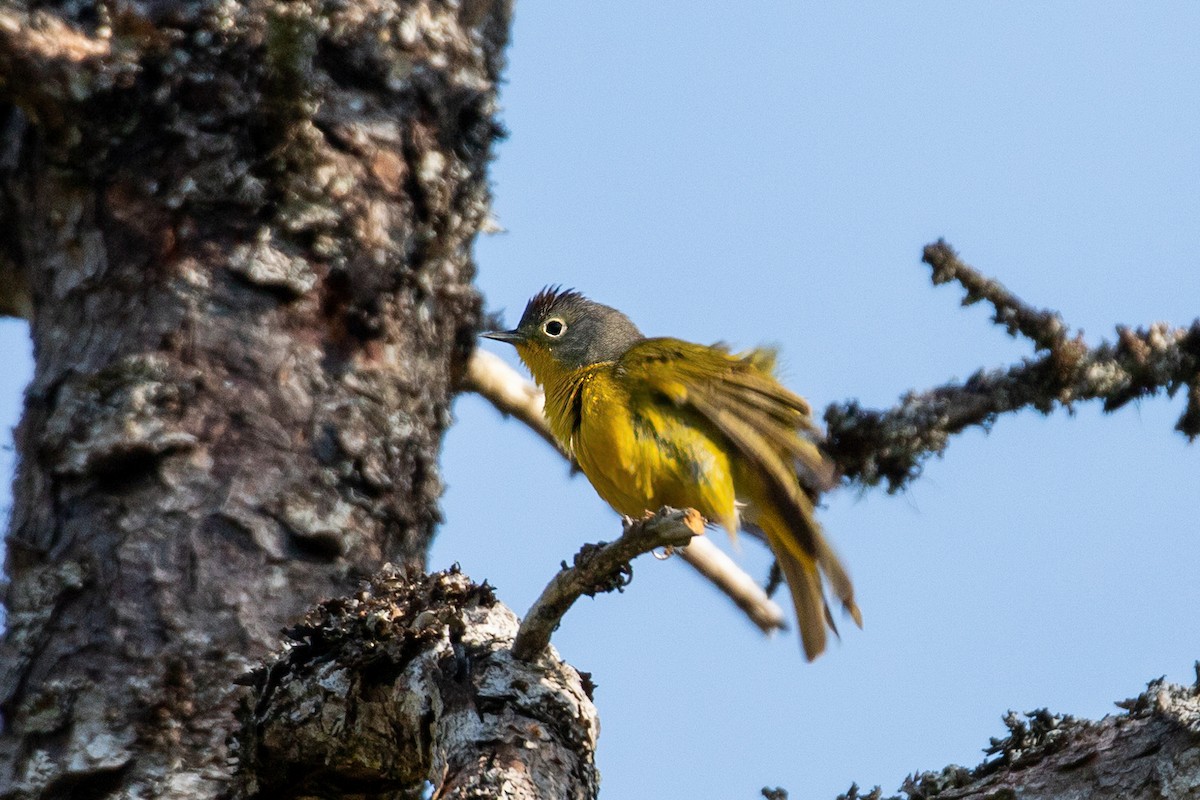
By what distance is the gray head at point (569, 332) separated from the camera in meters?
5.67

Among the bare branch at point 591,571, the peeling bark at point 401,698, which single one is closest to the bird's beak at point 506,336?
the peeling bark at point 401,698

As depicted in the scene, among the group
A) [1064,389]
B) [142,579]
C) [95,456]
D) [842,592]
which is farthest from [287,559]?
[1064,389]

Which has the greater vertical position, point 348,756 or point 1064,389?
point 1064,389

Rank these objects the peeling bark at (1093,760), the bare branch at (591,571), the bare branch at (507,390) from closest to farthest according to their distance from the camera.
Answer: the peeling bark at (1093,760), the bare branch at (591,571), the bare branch at (507,390)

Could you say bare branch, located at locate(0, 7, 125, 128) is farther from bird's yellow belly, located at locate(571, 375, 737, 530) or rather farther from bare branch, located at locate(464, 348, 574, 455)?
bird's yellow belly, located at locate(571, 375, 737, 530)

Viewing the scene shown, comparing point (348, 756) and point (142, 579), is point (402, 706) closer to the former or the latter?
point (348, 756)

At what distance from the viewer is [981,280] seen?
3510 millimetres

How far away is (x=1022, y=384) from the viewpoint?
3.89 metres

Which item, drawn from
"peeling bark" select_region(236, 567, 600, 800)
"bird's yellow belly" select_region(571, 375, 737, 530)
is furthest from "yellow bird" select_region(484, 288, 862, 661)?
"peeling bark" select_region(236, 567, 600, 800)

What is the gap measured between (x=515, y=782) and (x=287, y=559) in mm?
1541

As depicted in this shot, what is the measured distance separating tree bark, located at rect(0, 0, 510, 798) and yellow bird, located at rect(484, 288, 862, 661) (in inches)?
22.0

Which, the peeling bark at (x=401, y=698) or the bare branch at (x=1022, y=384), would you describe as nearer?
the peeling bark at (x=401, y=698)

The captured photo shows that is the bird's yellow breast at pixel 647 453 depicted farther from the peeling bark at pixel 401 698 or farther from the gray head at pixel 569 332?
the peeling bark at pixel 401 698

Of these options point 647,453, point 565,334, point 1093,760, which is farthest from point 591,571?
point 565,334
